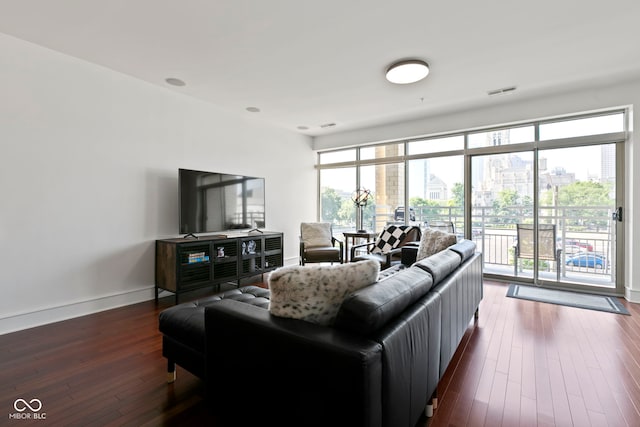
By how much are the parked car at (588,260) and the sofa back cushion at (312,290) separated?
4.28 meters

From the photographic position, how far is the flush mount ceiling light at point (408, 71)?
299cm

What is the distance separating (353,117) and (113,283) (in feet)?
13.4

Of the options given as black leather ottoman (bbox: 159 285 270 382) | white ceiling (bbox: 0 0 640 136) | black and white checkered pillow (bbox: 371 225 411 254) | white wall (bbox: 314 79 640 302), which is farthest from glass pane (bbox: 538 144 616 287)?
black leather ottoman (bbox: 159 285 270 382)

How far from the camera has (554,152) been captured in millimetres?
4145

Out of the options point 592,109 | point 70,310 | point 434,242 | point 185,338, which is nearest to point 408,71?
point 434,242

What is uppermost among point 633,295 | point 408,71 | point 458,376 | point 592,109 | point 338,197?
point 408,71

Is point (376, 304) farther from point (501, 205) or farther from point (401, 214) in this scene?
point (401, 214)

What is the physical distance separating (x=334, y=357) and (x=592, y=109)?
4724 mm

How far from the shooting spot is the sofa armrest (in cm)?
97

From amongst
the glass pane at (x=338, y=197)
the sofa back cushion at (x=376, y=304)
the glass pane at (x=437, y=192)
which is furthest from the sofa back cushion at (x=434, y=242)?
the glass pane at (x=338, y=197)

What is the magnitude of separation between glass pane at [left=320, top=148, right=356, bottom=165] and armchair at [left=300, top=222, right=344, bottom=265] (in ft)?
5.27

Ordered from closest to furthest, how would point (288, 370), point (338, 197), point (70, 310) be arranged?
point (288, 370), point (70, 310), point (338, 197)

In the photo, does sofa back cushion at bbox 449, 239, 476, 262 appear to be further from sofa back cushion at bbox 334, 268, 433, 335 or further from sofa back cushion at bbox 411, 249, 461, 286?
sofa back cushion at bbox 334, 268, 433, 335

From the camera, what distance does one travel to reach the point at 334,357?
1.01 metres
